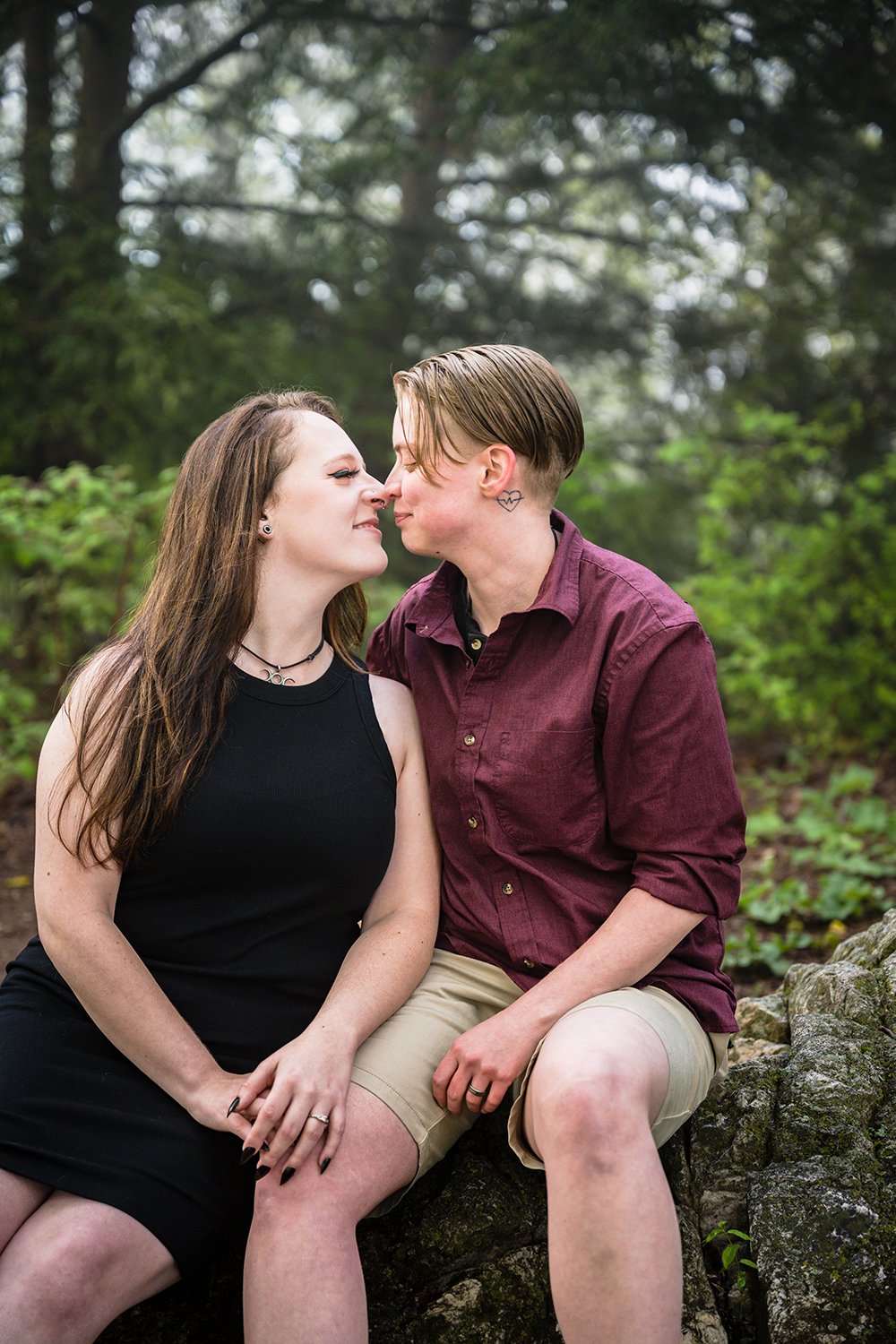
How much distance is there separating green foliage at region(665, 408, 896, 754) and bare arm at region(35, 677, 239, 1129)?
4.70 m

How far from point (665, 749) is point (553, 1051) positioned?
22.9 inches

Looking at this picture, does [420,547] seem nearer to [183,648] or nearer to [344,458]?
[344,458]

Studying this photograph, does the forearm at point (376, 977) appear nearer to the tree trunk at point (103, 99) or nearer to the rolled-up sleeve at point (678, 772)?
the rolled-up sleeve at point (678, 772)

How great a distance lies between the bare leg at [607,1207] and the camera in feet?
5.22

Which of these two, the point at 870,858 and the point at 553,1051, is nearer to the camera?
the point at 553,1051

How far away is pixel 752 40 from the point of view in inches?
234

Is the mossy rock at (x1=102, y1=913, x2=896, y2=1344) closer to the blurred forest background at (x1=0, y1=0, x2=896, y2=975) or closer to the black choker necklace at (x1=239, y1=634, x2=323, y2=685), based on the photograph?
the black choker necklace at (x1=239, y1=634, x2=323, y2=685)

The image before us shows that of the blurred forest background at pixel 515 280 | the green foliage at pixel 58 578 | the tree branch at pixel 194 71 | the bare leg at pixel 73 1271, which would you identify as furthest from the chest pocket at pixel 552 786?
the tree branch at pixel 194 71

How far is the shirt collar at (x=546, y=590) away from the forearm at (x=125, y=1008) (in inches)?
35.4

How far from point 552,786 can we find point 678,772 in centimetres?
25

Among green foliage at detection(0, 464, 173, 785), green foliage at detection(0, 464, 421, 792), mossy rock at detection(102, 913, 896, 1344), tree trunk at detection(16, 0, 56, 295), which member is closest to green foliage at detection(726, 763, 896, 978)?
mossy rock at detection(102, 913, 896, 1344)

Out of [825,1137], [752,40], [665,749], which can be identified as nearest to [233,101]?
[752,40]

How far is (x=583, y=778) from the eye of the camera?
6.96 feet

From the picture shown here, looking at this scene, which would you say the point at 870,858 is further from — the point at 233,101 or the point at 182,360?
the point at 233,101
